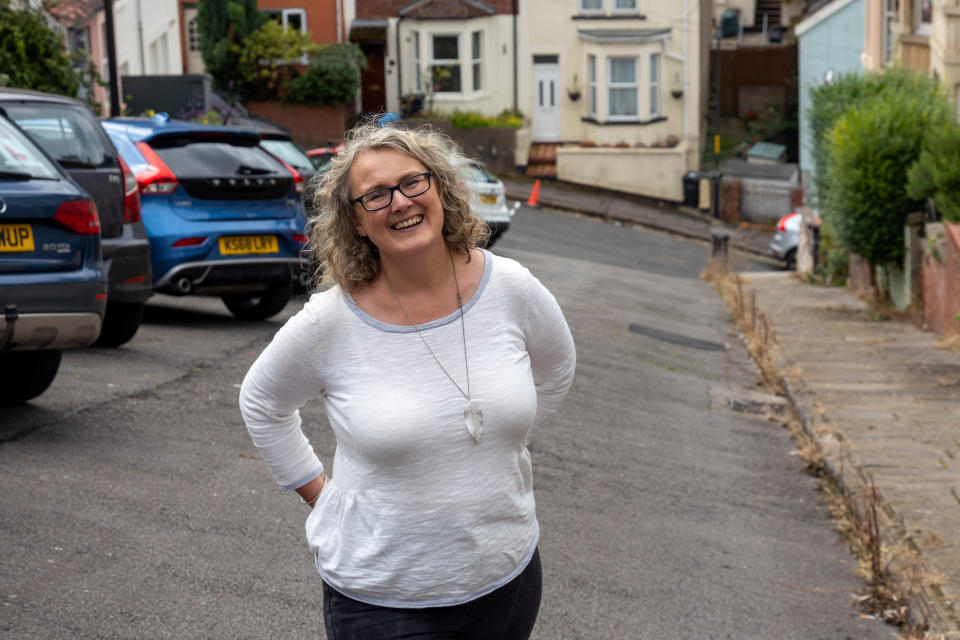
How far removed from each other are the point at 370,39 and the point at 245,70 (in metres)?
4.06

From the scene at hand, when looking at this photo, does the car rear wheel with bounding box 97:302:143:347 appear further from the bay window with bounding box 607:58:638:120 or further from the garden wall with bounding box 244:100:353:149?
the bay window with bounding box 607:58:638:120

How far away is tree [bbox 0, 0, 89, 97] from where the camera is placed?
14961 millimetres

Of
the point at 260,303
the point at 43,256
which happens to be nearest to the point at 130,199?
the point at 43,256

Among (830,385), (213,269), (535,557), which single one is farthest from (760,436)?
(535,557)

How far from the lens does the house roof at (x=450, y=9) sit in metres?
37.9

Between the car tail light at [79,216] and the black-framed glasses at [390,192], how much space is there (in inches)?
160

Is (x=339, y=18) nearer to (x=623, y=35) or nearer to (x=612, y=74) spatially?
(x=612, y=74)

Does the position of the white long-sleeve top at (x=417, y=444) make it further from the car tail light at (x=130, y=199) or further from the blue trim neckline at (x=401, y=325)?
the car tail light at (x=130, y=199)

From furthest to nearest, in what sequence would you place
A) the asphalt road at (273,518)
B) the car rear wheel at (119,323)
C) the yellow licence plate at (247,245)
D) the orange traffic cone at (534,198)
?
the orange traffic cone at (534,198) → the yellow licence plate at (247,245) → the car rear wheel at (119,323) → the asphalt road at (273,518)

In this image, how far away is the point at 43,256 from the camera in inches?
255

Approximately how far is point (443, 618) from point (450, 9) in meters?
36.5

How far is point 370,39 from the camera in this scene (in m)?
37.9

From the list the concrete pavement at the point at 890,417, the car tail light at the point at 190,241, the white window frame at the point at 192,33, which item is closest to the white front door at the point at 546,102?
the white window frame at the point at 192,33

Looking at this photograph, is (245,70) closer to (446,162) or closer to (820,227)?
(820,227)
